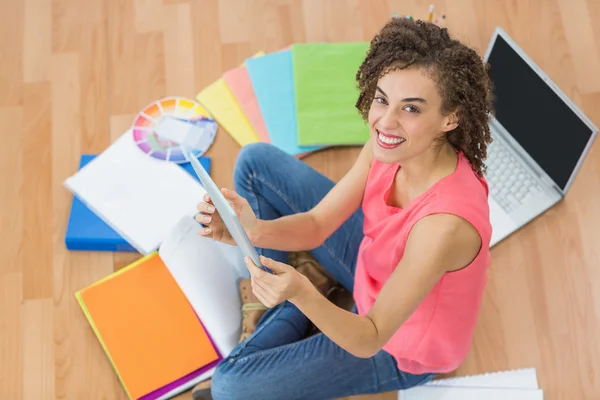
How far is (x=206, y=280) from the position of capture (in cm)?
155

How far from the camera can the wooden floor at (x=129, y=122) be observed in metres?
1.56

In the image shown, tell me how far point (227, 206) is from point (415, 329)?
493 mm

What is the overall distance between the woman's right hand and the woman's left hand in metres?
0.18

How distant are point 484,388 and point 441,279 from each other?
459 mm

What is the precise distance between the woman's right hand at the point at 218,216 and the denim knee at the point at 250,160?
0.26 meters

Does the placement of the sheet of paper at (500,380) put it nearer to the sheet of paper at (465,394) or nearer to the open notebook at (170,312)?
the sheet of paper at (465,394)

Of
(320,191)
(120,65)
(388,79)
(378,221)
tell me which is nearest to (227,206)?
(388,79)

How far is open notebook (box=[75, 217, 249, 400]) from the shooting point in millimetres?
1541

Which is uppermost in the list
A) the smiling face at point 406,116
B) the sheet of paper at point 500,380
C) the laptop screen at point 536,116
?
the smiling face at point 406,116

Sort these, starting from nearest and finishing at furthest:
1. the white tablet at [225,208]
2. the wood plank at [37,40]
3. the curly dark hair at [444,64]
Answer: the white tablet at [225,208] < the curly dark hair at [444,64] < the wood plank at [37,40]

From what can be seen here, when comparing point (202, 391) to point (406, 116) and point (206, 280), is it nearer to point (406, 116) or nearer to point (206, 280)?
point (206, 280)

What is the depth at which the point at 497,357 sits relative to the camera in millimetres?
1543

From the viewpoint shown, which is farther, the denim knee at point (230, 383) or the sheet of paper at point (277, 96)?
the sheet of paper at point (277, 96)

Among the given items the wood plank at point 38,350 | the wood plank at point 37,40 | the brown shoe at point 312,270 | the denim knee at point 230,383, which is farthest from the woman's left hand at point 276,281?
the wood plank at point 37,40
